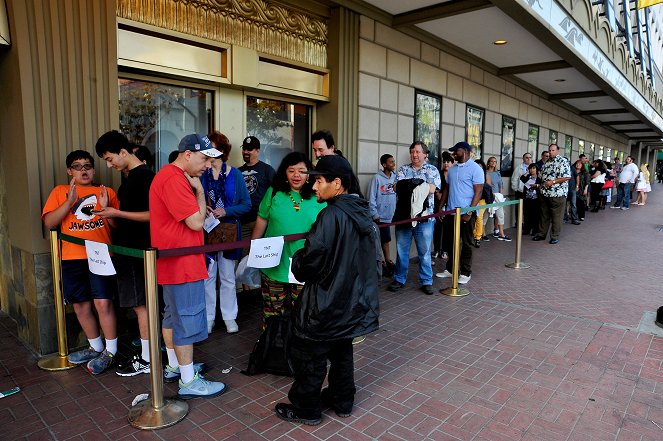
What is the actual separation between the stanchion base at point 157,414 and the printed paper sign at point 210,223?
142 centimetres

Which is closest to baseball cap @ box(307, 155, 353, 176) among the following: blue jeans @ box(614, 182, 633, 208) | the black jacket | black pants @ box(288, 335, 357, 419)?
the black jacket

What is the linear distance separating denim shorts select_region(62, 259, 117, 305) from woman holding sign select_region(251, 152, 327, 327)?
47.6 inches

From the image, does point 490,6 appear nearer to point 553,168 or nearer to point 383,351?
point 553,168

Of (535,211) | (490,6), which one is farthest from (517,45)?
(535,211)

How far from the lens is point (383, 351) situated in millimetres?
3998

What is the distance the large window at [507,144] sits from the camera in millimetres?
11445

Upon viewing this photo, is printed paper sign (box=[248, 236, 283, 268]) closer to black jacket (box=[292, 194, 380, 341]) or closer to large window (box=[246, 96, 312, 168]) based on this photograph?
black jacket (box=[292, 194, 380, 341])

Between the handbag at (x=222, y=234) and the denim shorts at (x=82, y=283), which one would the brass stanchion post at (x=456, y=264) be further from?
the denim shorts at (x=82, y=283)

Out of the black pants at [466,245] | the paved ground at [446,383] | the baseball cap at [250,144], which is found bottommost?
the paved ground at [446,383]

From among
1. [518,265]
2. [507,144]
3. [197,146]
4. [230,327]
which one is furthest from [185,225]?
[507,144]

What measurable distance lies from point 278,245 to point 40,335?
7.16 feet

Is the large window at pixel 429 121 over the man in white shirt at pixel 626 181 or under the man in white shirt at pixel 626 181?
over

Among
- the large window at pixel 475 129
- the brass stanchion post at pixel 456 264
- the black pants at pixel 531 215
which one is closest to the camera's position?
the brass stanchion post at pixel 456 264

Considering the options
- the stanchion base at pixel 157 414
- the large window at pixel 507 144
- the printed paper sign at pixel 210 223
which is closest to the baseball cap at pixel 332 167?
the printed paper sign at pixel 210 223
